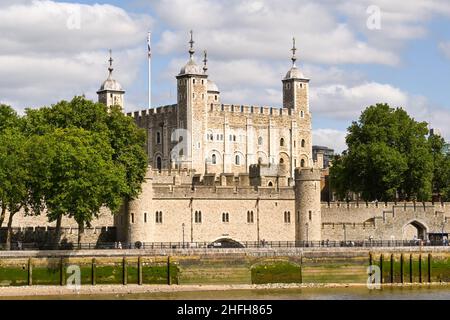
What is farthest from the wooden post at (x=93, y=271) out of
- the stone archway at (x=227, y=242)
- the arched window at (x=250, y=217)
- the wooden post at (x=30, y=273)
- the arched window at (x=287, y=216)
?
the arched window at (x=287, y=216)

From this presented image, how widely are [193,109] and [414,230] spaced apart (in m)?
33.3

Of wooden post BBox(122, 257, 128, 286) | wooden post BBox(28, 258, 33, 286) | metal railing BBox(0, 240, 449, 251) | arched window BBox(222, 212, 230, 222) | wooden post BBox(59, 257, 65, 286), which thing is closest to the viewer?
wooden post BBox(28, 258, 33, 286)

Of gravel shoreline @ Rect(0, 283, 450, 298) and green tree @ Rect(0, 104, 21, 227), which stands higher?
green tree @ Rect(0, 104, 21, 227)

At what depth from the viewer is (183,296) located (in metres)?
63.6

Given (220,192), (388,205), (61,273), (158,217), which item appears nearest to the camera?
(61,273)

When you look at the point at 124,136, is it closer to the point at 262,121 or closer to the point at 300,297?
Result: the point at 300,297

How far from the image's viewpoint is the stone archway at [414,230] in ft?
288

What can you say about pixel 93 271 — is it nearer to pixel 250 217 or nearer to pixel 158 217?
pixel 158 217

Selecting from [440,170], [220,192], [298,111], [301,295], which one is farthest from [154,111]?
[301,295]

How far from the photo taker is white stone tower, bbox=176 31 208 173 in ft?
379

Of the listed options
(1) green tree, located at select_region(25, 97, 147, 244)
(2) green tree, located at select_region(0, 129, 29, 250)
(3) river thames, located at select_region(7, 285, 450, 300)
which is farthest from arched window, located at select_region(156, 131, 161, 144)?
(3) river thames, located at select_region(7, 285, 450, 300)

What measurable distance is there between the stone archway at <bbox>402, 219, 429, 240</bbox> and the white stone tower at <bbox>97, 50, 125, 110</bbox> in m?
43.5

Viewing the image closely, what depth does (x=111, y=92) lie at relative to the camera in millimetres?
124438

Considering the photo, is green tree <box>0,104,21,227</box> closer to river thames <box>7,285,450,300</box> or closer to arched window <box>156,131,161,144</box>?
river thames <box>7,285,450,300</box>
